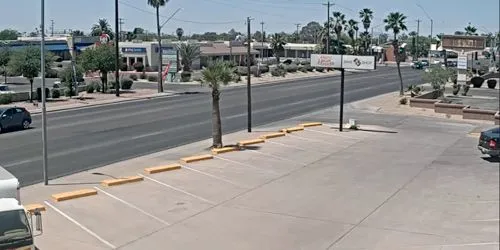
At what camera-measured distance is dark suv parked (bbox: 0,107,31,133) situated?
130ft

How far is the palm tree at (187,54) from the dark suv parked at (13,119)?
64.3 metres

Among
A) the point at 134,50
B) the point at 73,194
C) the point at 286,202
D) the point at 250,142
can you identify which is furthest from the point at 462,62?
the point at 73,194

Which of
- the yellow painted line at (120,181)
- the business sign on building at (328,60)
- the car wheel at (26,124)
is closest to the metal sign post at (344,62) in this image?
the business sign on building at (328,60)

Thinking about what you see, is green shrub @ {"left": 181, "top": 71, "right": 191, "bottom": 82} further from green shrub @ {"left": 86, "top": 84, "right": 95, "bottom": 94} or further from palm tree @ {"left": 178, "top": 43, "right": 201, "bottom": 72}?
green shrub @ {"left": 86, "top": 84, "right": 95, "bottom": 94}

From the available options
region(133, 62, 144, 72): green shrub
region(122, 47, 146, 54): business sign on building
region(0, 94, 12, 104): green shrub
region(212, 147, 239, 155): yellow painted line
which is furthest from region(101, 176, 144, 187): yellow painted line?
region(122, 47, 146, 54): business sign on building

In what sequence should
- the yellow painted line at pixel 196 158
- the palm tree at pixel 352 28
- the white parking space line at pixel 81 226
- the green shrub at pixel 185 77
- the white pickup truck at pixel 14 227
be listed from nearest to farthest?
the white pickup truck at pixel 14 227
the white parking space line at pixel 81 226
the yellow painted line at pixel 196 158
the green shrub at pixel 185 77
the palm tree at pixel 352 28

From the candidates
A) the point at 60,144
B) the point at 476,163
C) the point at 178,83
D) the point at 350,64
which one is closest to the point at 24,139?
the point at 60,144

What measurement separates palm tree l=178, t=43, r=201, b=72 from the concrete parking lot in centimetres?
7497

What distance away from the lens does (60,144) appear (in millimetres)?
34281

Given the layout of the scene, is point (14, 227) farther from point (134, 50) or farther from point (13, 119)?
point (134, 50)

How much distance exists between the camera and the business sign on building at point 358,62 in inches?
1634

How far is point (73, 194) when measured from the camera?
20953 mm

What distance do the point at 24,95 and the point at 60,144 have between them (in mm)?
27052

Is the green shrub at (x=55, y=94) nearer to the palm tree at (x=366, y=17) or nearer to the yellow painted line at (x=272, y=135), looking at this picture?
the yellow painted line at (x=272, y=135)
